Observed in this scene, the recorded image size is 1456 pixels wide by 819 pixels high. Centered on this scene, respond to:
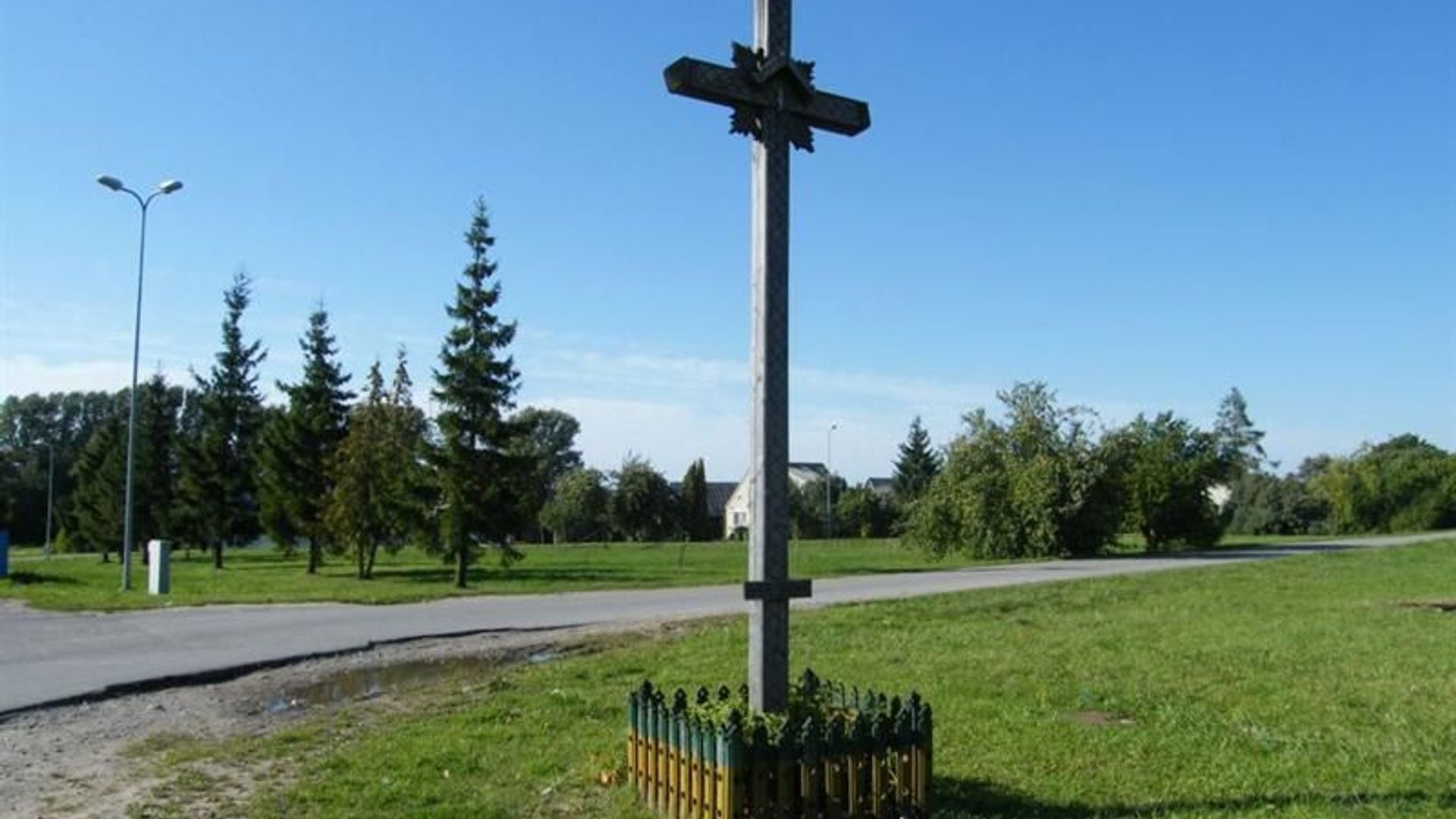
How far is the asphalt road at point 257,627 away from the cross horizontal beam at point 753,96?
832cm

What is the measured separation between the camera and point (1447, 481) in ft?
244

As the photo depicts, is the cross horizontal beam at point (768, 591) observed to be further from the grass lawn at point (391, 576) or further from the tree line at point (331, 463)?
the tree line at point (331, 463)

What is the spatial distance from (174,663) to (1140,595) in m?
15.8

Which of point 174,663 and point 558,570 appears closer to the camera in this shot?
point 174,663

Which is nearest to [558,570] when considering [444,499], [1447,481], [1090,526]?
[444,499]

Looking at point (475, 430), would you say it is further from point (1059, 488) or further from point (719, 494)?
point (719, 494)

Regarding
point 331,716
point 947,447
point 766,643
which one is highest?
point 947,447

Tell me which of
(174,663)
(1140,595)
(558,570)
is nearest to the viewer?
(174,663)

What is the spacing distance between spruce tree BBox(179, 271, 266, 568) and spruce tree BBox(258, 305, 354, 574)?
5.59 m

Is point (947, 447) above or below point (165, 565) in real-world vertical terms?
above

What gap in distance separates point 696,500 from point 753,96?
307 ft

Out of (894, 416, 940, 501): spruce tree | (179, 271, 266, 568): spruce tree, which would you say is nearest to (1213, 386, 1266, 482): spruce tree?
(894, 416, 940, 501): spruce tree

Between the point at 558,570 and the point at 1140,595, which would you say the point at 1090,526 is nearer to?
the point at 558,570

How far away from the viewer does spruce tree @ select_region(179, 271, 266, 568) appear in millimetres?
43812
